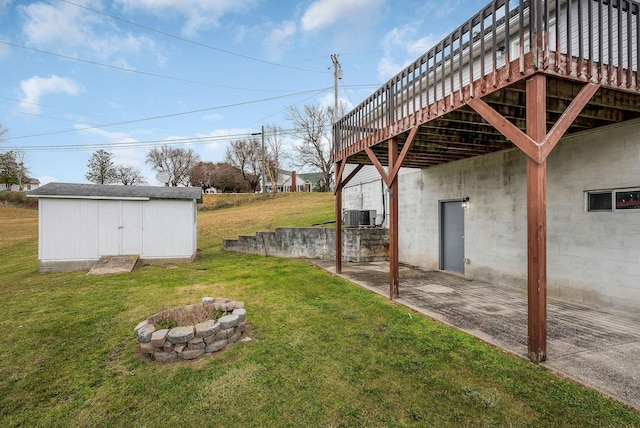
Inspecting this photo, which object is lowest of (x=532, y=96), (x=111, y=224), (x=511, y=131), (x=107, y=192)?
(x=111, y=224)

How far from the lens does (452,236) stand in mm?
7227

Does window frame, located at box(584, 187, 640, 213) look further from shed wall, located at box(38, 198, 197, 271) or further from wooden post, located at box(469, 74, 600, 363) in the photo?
shed wall, located at box(38, 198, 197, 271)

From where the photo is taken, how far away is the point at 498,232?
594 cm

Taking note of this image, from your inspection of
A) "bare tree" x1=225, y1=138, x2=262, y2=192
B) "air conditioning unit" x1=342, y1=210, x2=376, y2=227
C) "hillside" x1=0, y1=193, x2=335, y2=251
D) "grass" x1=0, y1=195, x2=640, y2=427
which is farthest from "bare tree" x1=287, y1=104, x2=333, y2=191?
"grass" x1=0, y1=195, x2=640, y2=427

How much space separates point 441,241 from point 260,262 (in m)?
5.20

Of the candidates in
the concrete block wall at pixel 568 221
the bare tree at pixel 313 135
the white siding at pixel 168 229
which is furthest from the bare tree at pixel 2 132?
the concrete block wall at pixel 568 221

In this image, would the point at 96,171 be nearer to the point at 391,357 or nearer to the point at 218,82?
the point at 218,82

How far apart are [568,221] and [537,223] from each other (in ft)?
9.33

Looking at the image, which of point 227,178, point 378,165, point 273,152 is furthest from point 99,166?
point 378,165

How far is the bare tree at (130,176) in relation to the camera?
38.2m

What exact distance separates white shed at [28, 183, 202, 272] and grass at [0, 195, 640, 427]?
11.9 feet

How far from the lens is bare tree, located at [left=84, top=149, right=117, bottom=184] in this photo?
32.1m

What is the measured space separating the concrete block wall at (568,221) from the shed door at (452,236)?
255 millimetres

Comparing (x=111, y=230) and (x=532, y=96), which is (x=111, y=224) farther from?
(x=532, y=96)
